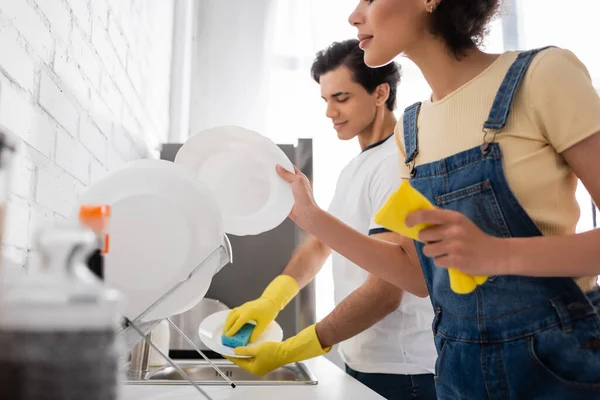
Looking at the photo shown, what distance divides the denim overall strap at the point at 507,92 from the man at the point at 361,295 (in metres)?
0.50

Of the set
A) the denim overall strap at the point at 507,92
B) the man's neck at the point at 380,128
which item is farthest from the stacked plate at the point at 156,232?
the man's neck at the point at 380,128

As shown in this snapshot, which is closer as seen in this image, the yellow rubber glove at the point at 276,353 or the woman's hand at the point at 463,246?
the woman's hand at the point at 463,246

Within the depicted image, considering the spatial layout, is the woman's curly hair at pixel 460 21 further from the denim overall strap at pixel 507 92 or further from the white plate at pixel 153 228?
the white plate at pixel 153 228

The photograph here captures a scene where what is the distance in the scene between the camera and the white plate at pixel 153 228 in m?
0.62

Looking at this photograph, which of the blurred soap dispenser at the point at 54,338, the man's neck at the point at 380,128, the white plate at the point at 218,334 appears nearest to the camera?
the blurred soap dispenser at the point at 54,338

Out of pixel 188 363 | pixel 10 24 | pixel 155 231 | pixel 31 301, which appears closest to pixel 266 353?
pixel 188 363

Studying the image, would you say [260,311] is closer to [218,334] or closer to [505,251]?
[218,334]

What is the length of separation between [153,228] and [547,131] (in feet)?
2.25

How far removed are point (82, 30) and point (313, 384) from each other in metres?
0.95

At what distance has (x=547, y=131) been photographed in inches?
36.2

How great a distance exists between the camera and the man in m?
1.41

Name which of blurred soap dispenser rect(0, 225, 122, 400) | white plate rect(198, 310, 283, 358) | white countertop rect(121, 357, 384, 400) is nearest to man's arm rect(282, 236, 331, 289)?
white plate rect(198, 310, 283, 358)

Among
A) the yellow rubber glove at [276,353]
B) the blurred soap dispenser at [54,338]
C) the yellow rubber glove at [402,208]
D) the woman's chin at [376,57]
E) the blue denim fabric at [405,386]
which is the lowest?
the blue denim fabric at [405,386]

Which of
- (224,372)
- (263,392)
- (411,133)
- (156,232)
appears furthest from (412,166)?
(224,372)
